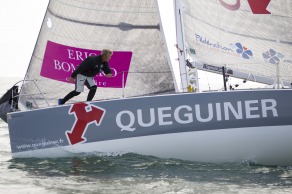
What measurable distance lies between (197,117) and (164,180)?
3.20 feet

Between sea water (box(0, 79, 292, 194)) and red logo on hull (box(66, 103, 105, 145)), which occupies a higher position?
red logo on hull (box(66, 103, 105, 145))

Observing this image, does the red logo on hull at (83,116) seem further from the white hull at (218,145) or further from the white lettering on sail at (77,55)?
the white lettering on sail at (77,55)

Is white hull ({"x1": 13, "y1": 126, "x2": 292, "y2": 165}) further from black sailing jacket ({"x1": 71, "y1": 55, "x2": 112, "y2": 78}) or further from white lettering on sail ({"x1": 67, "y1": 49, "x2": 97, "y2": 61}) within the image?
white lettering on sail ({"x1": 67, "y1": 49, "x2": 97, "y2": 61})

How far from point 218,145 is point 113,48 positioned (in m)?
2.74

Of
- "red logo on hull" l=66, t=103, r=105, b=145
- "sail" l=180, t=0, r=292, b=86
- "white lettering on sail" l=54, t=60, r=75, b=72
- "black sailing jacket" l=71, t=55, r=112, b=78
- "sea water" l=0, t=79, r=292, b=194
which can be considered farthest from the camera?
"white lettering on sail" l=54, t=60, r=75, b=72

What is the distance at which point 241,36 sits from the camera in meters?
8.58

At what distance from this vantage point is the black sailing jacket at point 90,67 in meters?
7.90

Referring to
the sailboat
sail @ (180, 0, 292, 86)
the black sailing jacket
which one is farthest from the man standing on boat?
sail @ (180, 0, 292, 86)

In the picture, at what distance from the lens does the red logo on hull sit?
7547 mm

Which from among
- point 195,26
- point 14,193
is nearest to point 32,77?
point 195,26

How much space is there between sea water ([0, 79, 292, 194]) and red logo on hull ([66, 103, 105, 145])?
1.10 ft

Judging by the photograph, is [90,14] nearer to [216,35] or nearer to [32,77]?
[32,77]

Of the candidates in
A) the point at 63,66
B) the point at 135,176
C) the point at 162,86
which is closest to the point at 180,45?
the point at 162,86

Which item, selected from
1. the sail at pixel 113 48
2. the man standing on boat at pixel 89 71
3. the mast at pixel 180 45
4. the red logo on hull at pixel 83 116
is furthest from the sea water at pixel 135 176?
the sail at pixel 113 48
